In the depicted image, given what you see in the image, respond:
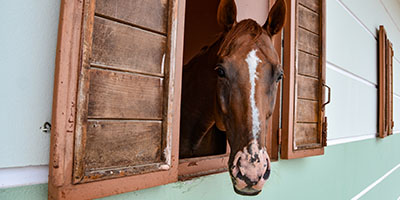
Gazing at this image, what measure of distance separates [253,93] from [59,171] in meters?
0.61

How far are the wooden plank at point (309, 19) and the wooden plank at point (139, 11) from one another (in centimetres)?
111

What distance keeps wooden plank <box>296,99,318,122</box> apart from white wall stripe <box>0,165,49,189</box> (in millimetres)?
1359

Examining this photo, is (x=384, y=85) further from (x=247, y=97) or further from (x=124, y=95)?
(x=124, y=95)

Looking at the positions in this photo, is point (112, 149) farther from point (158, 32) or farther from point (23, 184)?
point (158, 32)

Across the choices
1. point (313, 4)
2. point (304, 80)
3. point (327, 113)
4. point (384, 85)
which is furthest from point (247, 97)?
point (384, 85)

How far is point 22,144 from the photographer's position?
1.93ft

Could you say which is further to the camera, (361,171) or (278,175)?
(361,171)

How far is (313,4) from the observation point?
5.64ft

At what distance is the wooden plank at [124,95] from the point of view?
646 mm

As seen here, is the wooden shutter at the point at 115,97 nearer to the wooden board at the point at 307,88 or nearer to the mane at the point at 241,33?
the mane at the point at 241,33

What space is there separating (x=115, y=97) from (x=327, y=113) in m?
1.79

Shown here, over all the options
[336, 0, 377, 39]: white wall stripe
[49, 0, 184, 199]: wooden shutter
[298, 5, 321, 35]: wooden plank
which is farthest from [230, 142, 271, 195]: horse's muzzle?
[336, 0, 377, 39]: white wall stripe

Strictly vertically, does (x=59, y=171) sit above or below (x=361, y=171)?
above

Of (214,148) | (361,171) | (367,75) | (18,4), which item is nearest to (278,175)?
(214,148)
